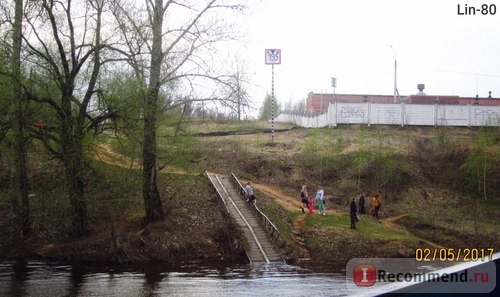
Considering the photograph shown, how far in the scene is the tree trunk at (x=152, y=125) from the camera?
26156 millimetres

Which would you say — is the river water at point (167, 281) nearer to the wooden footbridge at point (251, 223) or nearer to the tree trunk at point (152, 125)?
the wooden footbridge at point (251, 223)

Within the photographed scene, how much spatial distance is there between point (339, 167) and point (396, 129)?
1105 cm

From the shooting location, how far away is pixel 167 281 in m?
20.9

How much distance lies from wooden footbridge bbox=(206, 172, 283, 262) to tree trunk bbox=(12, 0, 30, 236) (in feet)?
38.0

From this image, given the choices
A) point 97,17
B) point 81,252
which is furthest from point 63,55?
point 81,252

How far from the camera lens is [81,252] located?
2678 cm

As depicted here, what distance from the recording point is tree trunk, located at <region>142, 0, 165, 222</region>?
26.2 m

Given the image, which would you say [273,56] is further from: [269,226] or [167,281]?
[167,281]

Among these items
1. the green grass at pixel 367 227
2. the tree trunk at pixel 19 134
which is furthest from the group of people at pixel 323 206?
the tree trunk at pixel 19 134

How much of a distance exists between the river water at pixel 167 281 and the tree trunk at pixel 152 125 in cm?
517

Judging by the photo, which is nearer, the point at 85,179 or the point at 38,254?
the point at 38,254

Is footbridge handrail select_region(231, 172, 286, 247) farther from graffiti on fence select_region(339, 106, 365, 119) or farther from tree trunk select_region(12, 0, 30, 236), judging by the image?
graffiti on fence select_region(339, 106, 365, 119)

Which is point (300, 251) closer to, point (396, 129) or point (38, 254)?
point (38, 254)

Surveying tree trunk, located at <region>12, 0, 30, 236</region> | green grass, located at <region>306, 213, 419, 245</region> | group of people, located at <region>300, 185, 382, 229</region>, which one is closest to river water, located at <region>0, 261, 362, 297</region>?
tree trunk, located at <region>12, 0, 30, 236</region>
